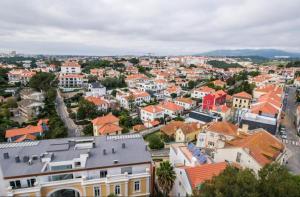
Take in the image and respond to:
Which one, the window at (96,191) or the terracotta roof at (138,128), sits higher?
the window at (96,191)

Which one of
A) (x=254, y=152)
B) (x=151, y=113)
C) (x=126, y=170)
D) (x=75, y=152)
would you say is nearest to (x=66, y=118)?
(x=151, y=113)

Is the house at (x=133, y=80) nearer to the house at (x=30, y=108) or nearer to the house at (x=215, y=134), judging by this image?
the house at (x=30, y=108)

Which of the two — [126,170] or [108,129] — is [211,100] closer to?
[108,129]

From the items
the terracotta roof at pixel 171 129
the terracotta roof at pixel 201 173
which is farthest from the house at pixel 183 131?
the terracotta roof at pixel 201 173

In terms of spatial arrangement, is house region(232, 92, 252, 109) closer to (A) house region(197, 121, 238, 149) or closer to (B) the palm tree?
(A) house region(197, 121, 238, 149)

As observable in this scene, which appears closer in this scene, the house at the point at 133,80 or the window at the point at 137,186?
the window at the point at 137,186

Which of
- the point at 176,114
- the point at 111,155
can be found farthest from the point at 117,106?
the point at 111,155

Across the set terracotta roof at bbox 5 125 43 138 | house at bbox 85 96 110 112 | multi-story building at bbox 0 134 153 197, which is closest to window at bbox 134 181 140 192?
multi-story building at bbox 0 134 153 197
